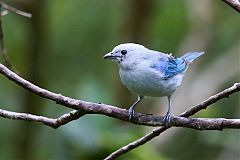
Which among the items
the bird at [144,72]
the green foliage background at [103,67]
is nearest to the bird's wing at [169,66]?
the bird at [144,72]

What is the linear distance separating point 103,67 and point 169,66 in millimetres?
3348

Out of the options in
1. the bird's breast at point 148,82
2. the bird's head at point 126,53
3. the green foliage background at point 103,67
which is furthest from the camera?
the green foliage background at point 103,67

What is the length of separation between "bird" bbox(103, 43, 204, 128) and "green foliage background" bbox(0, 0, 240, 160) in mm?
1096

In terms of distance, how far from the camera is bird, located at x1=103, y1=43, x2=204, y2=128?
9.70 ft

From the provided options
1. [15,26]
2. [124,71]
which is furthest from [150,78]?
[15,26]

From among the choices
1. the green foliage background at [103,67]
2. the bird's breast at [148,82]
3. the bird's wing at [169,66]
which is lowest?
the green foliage background at [103,67]

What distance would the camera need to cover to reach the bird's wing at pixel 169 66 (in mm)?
3125

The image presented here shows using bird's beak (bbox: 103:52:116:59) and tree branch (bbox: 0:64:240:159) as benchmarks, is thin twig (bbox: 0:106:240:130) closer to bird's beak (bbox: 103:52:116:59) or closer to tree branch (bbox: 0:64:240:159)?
tree branch (bbox: 0:64:240:159)

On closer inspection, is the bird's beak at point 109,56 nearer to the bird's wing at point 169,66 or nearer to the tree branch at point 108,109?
the bird's wing at point 169,66

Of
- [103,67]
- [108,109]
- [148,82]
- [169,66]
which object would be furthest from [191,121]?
[103,67]

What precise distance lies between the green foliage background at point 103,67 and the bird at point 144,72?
43.2 inches

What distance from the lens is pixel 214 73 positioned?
563 centimetres

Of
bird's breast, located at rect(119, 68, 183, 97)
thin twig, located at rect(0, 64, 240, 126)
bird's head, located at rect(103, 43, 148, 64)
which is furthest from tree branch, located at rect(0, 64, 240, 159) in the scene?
bird's head, located at rect(103, 43, 148, 64)

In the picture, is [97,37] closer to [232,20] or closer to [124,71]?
[232,20]
